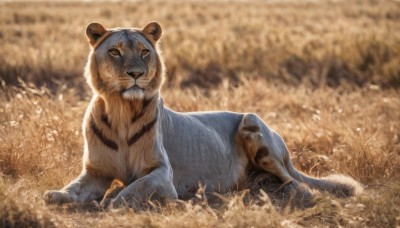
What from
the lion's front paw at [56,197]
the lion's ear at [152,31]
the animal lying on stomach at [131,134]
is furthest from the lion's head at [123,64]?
the lion's front paw at [56,197]

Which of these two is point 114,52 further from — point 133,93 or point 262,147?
point 262,147

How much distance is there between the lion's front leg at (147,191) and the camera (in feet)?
17.4

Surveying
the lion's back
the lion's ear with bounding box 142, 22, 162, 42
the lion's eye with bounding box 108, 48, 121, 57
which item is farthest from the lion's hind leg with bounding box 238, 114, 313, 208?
the lion's eye with bounding box 108, 48, 121, 57

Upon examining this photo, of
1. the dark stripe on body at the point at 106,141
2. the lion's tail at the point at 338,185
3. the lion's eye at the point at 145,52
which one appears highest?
the lion's eye at the point at 145,52

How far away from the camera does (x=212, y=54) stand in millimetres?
16094

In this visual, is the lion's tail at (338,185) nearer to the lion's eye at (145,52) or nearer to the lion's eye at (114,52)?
the lion's eye at (145,52)

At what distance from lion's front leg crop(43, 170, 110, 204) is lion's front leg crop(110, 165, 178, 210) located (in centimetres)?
44

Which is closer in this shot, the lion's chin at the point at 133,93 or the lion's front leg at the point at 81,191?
the lion's front leg at the point at 81,191

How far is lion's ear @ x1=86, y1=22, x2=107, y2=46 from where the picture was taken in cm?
581

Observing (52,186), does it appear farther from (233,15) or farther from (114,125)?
(233,15)

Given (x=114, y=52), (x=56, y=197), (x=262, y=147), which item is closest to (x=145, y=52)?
(x=114, y=52)

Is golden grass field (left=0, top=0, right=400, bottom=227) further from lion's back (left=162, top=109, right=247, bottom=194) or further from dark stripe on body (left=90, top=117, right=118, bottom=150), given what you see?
dark stripe on body (left=90, top=117, right=118, bottom=150)

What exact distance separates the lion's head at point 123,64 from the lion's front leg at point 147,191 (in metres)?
0.65

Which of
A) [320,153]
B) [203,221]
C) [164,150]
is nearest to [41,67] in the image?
[320,153]
